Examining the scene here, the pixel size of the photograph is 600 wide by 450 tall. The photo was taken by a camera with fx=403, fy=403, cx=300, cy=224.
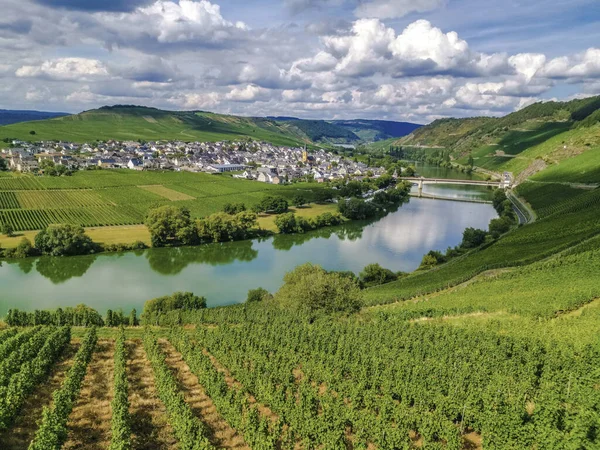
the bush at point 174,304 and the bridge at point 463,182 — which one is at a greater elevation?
the bridge at point 463,182

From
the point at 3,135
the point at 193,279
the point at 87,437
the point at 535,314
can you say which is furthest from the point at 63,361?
the point at 3,135

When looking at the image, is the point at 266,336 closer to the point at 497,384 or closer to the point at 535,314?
the point at 497,384

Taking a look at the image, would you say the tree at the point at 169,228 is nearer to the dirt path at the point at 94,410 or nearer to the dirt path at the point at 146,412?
the dirt path at the point at 94,410

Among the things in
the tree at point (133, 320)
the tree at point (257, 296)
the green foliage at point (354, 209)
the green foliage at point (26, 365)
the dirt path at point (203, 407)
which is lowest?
the tree at point (133, 320)

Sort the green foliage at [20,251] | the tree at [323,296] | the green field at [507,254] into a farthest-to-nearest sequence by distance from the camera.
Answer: the green foliage at [20,251], the green field at [507,254], the tree at [323,296]

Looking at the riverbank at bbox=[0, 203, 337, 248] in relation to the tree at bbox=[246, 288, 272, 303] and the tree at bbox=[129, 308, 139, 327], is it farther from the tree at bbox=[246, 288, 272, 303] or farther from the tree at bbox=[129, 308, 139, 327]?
the tree at bbox=[246, 288, 272, 303]

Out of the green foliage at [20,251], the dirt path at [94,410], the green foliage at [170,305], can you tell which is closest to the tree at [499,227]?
the green foliage at [170,305]

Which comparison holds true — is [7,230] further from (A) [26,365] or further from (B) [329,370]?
(B) [329,370]
